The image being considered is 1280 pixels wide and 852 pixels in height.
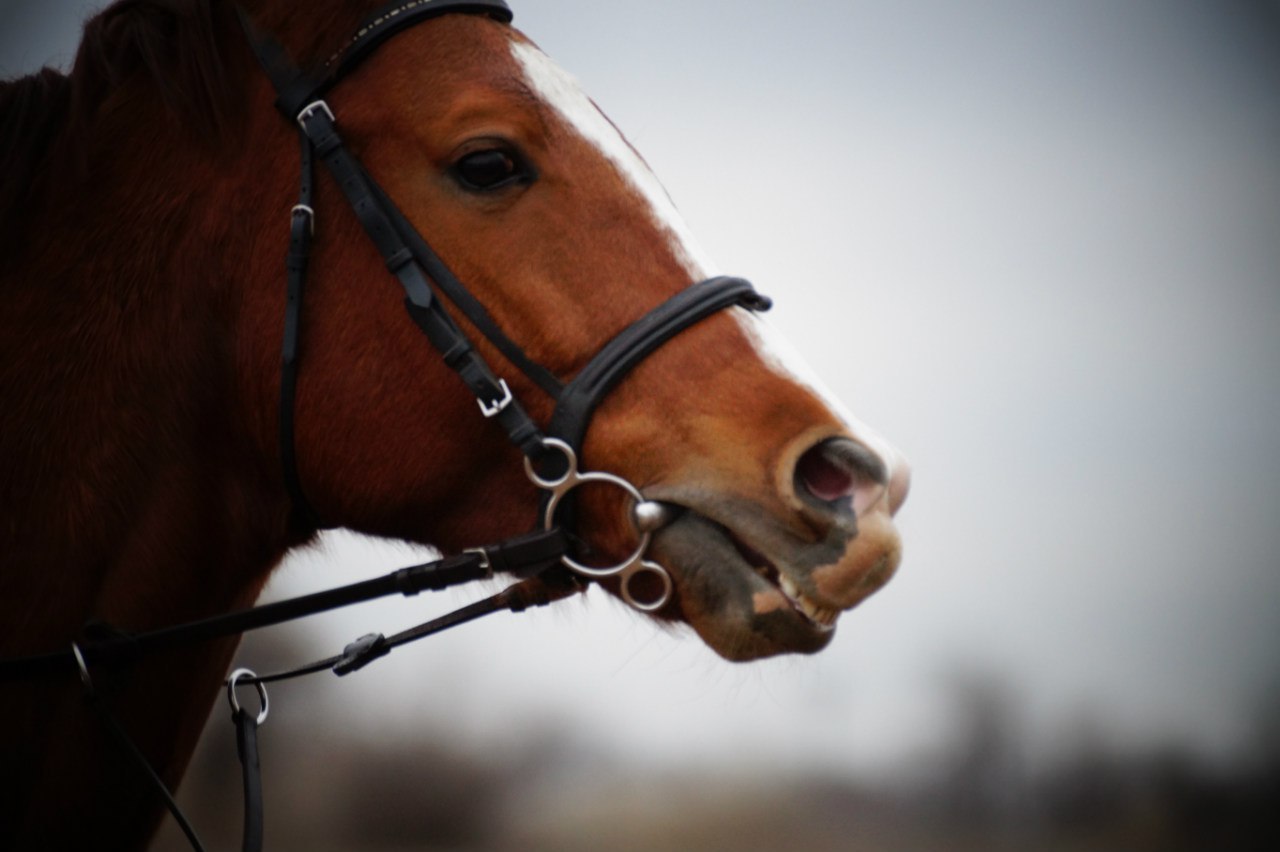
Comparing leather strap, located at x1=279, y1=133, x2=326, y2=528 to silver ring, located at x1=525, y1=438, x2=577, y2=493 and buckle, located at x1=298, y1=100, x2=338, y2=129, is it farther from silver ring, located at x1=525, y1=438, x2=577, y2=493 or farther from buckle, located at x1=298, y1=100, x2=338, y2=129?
silver ring, located at x1=525, y1=438, x2=577, y2=493

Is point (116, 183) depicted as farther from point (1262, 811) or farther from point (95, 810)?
point (1262, 811)

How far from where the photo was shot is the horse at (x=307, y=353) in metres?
2.08

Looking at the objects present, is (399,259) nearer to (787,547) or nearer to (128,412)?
(128,412)

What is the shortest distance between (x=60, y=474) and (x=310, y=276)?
76 centimetres

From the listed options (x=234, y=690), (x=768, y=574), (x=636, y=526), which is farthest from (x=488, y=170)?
(x=234, y=690)

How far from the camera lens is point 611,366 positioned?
206 cm

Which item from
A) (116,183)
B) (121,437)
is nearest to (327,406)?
(121,437)

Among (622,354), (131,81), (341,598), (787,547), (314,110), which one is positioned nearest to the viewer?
(787,547)

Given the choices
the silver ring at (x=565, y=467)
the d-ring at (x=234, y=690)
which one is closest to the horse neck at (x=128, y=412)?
the d-ring at (x=234, y=690)

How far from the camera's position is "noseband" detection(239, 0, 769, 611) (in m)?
2.07

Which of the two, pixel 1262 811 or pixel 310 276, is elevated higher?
pixel 310 276

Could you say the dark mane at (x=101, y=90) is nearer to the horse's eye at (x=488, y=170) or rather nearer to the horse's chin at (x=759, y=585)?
the horse's eye at (x=488, y=170)

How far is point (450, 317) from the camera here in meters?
2.17

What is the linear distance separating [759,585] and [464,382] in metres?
0.81
